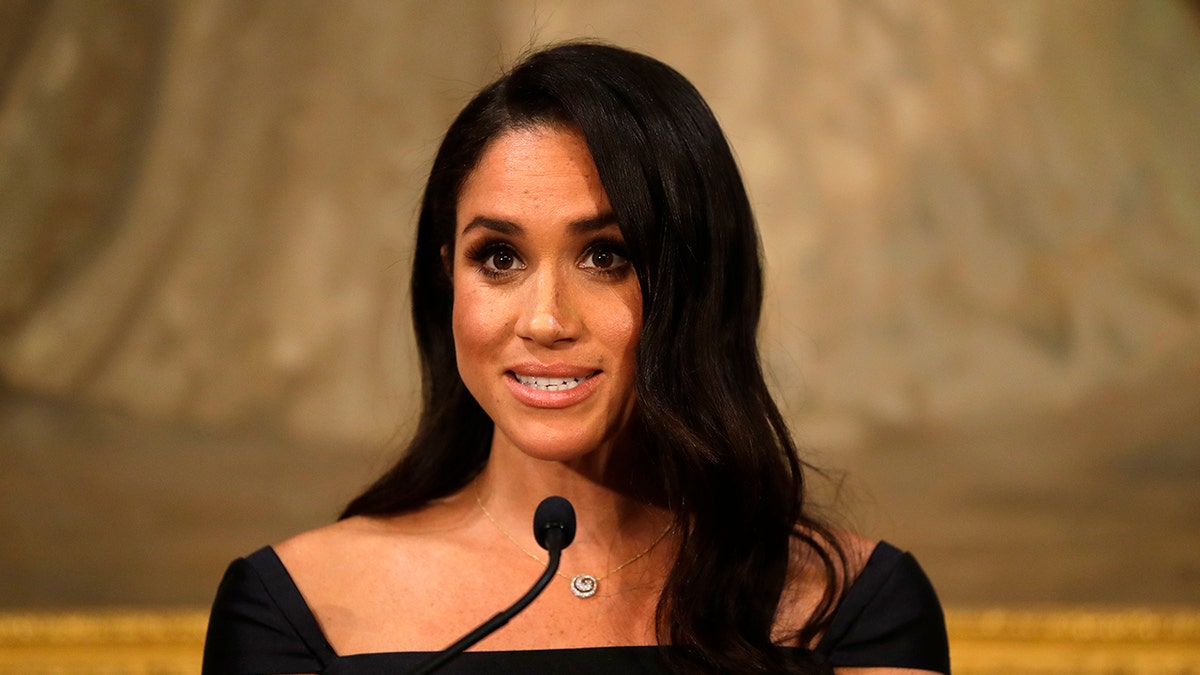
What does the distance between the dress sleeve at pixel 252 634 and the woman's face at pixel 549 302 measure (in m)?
0.40

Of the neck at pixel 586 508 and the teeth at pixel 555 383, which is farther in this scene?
the neck at pixel 586 508

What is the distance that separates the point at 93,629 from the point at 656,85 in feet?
6.87

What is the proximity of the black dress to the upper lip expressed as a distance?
37cm

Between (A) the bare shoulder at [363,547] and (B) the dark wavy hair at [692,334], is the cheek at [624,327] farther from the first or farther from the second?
(A) the bare shoulder at [363,547]

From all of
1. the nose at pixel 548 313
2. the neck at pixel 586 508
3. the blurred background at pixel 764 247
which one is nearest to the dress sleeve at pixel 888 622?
the neck at pixel 586 508

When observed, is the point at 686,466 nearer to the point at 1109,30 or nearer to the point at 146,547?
the point at 146,547

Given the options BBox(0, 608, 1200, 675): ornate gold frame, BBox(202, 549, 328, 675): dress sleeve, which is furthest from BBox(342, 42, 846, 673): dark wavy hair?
BBox(0, 608, 1200, 675): ornate gold frame

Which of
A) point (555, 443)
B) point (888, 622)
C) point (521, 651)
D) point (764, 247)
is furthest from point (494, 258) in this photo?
point (764, 247)

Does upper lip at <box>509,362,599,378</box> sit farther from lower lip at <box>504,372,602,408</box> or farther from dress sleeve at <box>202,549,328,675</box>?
dress sleeve at <box>202,549,328,675</box>

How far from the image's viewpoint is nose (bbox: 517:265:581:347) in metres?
1.64

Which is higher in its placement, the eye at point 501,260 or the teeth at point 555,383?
the eye at point 501,260

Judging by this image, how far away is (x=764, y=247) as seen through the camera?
343 centimetres

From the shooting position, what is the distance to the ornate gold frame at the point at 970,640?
2.97 m

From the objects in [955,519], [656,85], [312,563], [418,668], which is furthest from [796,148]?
[418,668]
